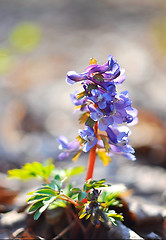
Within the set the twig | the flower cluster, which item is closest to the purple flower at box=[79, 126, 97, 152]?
the flower cluster

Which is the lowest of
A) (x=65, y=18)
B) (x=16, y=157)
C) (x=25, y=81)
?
(x=16, y=157)

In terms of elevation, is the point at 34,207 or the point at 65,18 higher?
the point at 65,18

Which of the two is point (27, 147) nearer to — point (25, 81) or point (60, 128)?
point (60, 128)

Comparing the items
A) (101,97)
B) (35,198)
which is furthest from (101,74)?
(35,198)

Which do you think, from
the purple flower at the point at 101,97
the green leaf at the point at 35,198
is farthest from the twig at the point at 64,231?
the purple flower at the point at 101,97

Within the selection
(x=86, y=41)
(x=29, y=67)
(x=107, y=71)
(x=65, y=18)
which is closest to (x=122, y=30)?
(x=86, y=41)

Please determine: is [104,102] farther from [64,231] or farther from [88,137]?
[64,231]

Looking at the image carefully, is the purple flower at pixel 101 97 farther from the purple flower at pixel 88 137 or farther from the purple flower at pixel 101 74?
the purple flower at pixel 88 137
